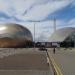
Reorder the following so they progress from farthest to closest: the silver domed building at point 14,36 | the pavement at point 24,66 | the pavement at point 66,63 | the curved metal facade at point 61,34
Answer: the curved metal facade at point 61,34, the silver domed building at point 14,36, the pavement at point 66,63, the pavement at point 24,66

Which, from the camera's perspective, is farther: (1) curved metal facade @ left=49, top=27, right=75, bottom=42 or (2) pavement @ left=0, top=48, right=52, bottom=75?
(1) curved metal facade @ left=49, top=27, right=75, bottom=42

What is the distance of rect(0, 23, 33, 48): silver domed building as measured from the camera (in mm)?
113750

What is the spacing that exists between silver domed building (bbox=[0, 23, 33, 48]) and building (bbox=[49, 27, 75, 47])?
2536 centimetres

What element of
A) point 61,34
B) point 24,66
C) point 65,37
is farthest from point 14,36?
point 24,66

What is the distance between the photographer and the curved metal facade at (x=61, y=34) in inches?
5930

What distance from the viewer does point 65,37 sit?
15000 cm

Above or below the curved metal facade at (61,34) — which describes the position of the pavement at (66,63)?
below

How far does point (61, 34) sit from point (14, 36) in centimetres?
4773

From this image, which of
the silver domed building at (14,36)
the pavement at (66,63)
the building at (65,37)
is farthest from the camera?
the building at (65,37)

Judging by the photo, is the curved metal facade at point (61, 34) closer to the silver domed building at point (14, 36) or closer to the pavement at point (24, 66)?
the silver domed building at point (14, 36)

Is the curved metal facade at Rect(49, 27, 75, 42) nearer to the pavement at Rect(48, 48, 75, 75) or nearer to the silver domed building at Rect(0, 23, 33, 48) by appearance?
the silver domed building at Rect(0, 23, 33, 48)

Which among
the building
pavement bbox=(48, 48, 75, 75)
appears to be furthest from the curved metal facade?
pavement bbox=(48, 48, 75, 75)

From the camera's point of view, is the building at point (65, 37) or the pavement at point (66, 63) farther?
the building at point (65, 37)

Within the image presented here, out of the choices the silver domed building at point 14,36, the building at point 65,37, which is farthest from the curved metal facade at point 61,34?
the silver domed building at point 14,36
